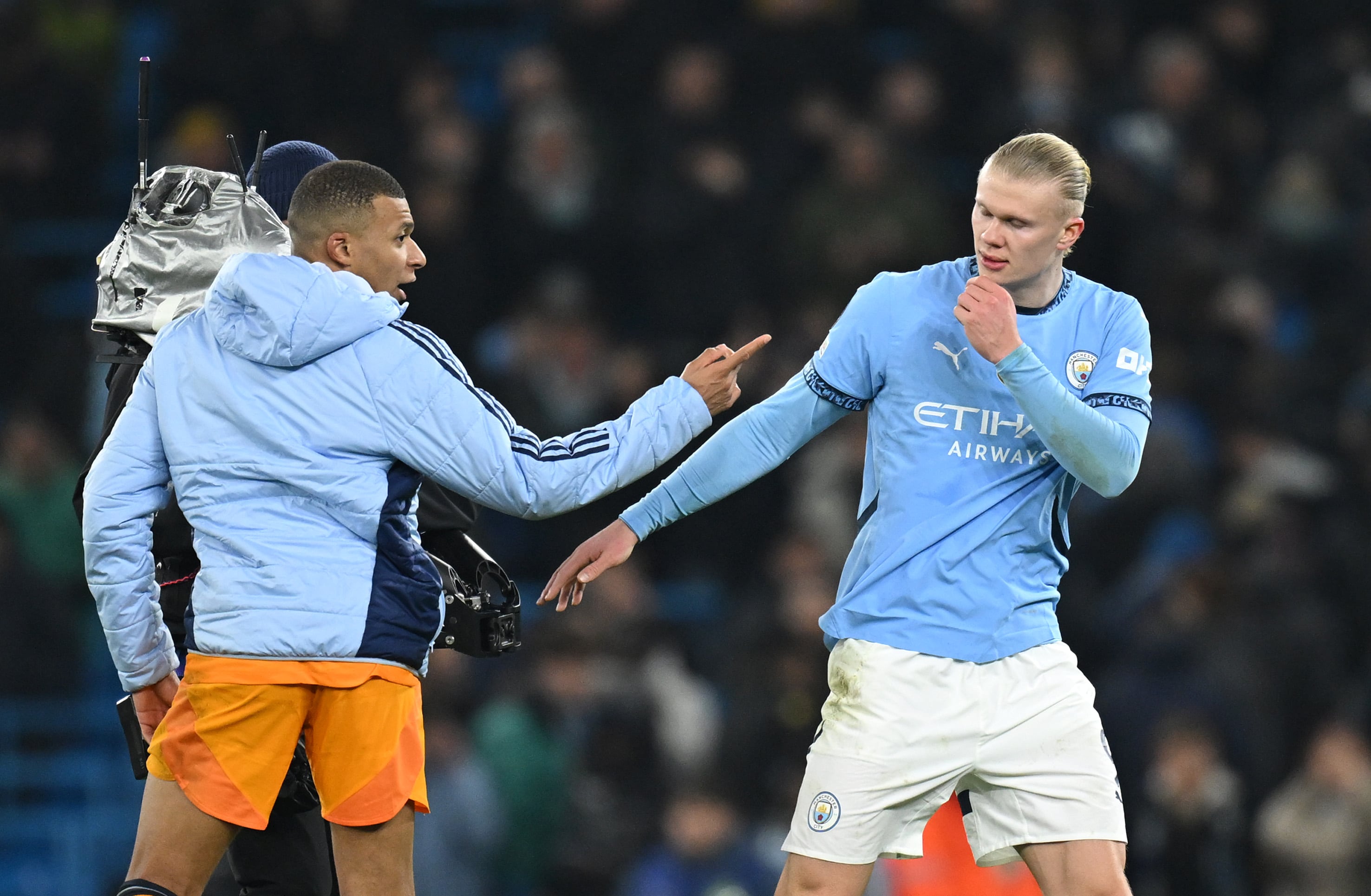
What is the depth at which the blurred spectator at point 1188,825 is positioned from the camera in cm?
680

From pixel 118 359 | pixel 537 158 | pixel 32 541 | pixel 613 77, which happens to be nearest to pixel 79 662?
pixel 32 541

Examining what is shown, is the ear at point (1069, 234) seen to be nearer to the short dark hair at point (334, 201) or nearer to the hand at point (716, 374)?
the hand at point (716, 374)

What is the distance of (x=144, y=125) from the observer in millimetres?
4000

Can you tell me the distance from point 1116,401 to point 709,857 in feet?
12.3

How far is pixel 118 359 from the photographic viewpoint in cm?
392

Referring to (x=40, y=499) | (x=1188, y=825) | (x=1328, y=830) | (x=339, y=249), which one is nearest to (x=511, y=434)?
(x=339, y=249)

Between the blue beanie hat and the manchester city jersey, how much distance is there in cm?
127

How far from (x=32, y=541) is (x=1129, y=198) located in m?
5.36

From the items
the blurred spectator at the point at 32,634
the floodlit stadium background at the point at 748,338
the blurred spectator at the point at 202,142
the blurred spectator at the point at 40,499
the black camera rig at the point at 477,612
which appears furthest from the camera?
the blurred spectator at the point at 202,142

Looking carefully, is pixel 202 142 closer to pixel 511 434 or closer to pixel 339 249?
pixel 339 249

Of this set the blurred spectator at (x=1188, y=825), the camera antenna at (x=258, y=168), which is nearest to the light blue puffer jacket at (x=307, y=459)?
the camera antenna at (x=258, y=168)

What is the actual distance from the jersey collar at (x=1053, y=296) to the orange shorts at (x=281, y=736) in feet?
4.59

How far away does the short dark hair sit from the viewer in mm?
3525

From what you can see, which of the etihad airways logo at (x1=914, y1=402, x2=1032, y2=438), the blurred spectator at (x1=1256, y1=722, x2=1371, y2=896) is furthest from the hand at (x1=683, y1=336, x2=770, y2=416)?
the blurred spectator at (x1=1256, y1=722, x2=1371, y2=896)
